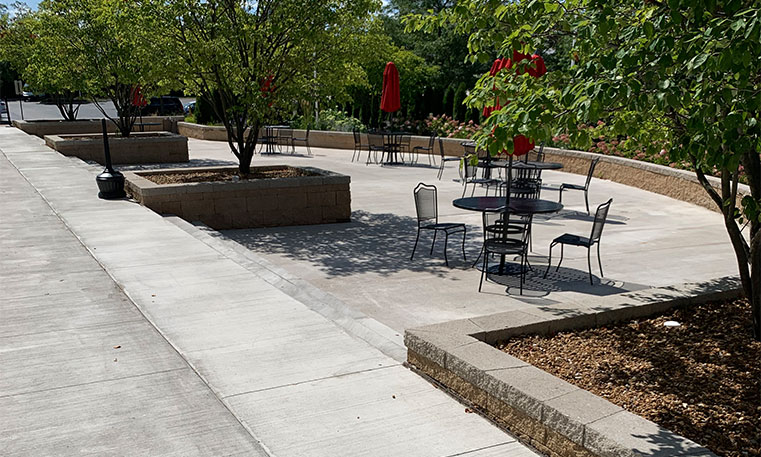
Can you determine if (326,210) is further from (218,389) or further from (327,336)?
(218,389)

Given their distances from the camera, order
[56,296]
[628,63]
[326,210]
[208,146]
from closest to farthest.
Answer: [628,63] < [56,296] < [326,210] < [208,146]

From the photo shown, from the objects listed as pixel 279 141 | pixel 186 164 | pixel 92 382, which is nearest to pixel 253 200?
pixel 92 382

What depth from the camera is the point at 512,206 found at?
9.33m

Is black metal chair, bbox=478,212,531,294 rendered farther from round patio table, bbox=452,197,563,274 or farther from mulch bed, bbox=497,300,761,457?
mulch bed, bbox=497,300,761,457

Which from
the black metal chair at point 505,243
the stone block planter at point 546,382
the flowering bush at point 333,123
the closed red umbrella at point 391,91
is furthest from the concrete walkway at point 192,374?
the flowering bush at point 333,123

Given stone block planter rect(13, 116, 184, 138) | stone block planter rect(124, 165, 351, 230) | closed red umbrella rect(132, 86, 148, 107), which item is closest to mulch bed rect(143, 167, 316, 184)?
stone block planter rect(124, 165, 351, 230)

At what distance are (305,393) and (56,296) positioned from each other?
3587 millimetres

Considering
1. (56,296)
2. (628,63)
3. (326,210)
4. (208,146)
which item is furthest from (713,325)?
(208,146)

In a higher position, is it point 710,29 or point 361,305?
point 710,29

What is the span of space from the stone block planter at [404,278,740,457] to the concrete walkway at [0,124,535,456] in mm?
145

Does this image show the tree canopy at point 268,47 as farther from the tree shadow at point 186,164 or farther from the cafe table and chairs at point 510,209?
the tree shadow at point 186,164

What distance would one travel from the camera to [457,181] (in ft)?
60.6

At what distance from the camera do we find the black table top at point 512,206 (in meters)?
9.14

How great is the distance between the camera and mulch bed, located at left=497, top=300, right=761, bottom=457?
13.3 ft
